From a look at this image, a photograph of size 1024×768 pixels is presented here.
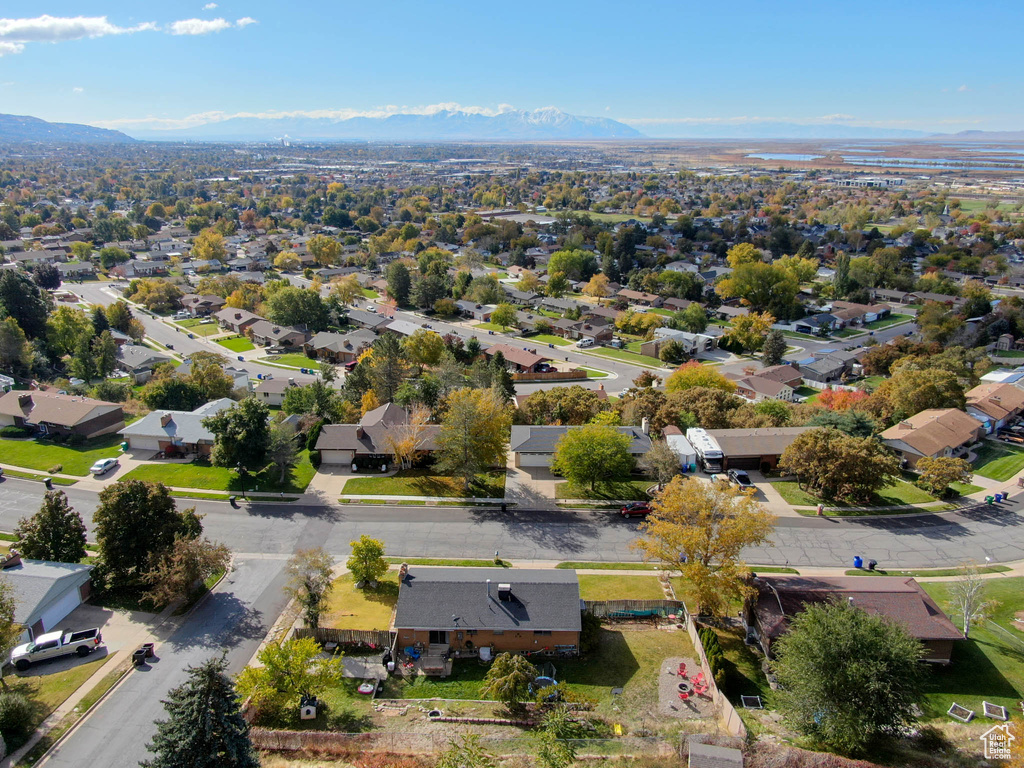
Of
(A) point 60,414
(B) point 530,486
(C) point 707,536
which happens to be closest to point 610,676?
(C) point 707,536

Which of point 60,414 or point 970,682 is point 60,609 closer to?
point 60,414

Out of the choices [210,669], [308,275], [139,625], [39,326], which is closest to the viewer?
[210,669]

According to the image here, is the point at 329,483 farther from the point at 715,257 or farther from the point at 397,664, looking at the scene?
the point at 715,257

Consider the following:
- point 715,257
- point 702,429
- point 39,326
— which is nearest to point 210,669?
point 702,429

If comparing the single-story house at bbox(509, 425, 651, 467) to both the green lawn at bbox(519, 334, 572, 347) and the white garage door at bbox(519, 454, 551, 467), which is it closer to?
the white garage door at bbox(519, 454, 551, 467)

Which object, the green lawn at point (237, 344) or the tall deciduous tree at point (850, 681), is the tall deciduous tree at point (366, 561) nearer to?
the tall deciduous tree at point (850, 681)

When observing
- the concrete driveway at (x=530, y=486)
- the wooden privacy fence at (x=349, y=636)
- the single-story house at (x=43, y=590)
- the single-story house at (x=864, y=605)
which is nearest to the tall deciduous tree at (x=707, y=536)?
the single-story house at (x=864, y=605)

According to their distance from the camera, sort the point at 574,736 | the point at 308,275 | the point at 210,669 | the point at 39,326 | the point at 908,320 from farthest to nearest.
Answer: the point at 308,275 → the point at 908,320 → the point at 39,326 → the point at 574,736 → the point at 210,669

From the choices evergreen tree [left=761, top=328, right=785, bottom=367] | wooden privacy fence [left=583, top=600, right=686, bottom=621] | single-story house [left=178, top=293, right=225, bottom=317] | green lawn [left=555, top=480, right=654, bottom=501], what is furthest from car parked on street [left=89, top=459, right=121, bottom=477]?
evergreen tree [left=761, top=328, right=785, bottom=367]
